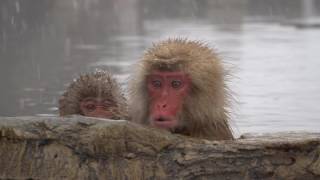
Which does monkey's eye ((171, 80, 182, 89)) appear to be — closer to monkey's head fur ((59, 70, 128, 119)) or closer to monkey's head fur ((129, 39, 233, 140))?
monkey's head fur ((129, 39, 233, 140))

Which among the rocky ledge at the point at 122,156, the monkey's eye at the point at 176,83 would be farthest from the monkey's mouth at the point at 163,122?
the rocky ledge at the point at 122,156

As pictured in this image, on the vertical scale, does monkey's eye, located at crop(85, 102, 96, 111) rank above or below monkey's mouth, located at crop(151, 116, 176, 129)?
below

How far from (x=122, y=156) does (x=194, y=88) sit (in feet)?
3.44

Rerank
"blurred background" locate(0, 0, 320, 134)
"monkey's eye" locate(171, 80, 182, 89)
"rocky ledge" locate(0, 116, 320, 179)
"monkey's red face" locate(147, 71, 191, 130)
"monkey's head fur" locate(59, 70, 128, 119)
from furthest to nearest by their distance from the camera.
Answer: "blurred background" locate(0, 0, 320, 134)
"monkey's head fur" locate(59, 70, 128, 119)
"monkey's eye" locate(171, 80, 182, 89)
"monkey's red face" locate(147, 71, 191, 130)
"rocky ledge" locate(0, 116, 320, 179)

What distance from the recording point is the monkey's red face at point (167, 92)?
202 inches

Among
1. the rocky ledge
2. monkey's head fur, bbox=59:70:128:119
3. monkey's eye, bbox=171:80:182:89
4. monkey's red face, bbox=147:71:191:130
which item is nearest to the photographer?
the rocky ledge

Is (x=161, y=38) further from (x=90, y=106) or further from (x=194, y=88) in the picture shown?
(x=194, y=88)

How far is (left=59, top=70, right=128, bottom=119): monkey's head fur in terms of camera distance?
6609 millimetres

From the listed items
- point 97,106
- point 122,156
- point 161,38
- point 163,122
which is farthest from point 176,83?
point 161,38

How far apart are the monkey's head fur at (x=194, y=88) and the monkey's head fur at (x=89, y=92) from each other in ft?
3.40

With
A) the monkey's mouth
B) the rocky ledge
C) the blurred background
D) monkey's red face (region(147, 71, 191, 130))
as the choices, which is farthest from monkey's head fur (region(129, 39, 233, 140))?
the rocky ledge

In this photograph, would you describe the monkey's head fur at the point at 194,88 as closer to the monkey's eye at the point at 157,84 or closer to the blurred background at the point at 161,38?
the monkey's eye at the point at 157,84

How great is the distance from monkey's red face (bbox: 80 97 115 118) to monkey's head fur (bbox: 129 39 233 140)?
0.94 meters

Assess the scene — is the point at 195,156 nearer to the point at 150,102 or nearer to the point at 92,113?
the point at 150,102
